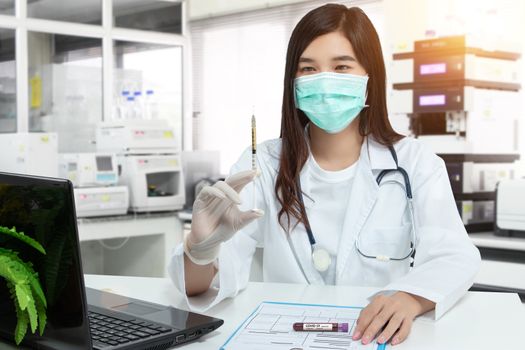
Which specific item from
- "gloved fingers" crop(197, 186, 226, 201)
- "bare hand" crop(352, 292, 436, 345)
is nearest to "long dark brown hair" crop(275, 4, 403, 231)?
"gloved fingers" crop(197, 186, 226, 201)

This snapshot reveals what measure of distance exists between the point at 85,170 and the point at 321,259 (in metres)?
2.56

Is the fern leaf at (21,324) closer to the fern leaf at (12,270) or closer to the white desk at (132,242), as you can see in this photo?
the fern leaf at (12,270)

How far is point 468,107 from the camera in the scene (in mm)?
2961

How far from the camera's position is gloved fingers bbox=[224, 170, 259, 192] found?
1110 millimetres

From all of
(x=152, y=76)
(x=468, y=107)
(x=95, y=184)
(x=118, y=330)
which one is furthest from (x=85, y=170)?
(x=118, y=330)

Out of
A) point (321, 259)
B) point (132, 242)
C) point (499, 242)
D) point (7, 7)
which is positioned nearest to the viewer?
point (321, 259)

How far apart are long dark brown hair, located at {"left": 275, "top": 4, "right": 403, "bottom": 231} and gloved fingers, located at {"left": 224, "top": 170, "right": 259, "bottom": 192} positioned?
1.18 feet

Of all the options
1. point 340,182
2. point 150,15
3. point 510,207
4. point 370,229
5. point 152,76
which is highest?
point 150,15

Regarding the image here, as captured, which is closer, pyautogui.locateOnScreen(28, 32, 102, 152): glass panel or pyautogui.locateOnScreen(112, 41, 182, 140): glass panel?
pyautogui.locateOnScreen(28, 32, 102, 152): glass panel

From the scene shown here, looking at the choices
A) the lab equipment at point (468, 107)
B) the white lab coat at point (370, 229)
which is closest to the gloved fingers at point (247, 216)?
the white lab coat at point (370, 229)

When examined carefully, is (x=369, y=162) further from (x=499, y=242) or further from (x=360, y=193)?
(x=499, y=242)

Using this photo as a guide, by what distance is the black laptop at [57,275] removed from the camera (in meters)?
0.75

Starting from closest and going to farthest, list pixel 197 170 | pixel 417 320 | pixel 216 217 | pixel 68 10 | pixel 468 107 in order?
pixel 417 320
pixel 216 217
pixel 468 107
pixel 197 170
pixel 68 10

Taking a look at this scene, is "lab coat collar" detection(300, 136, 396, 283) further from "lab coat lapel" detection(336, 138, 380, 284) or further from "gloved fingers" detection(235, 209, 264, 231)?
"gloved fingers" detection(235, 209, 264, 231)
